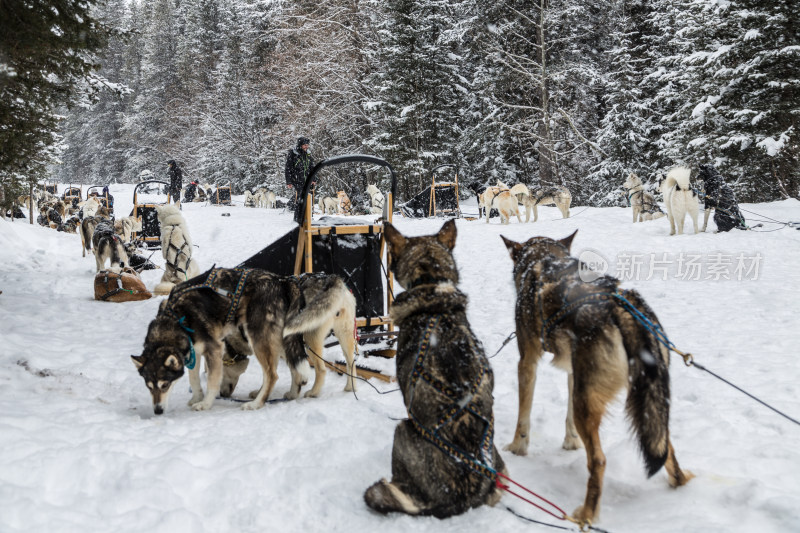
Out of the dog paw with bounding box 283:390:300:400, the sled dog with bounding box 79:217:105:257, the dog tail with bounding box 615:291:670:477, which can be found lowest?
the dog paw with bounding box 283:390:300:400

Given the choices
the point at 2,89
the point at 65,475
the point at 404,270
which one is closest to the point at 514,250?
the point at 404,270

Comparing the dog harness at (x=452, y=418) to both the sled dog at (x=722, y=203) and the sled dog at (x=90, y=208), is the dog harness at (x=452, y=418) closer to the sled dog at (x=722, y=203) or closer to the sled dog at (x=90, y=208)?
the sled dog at (x=722, y=203)

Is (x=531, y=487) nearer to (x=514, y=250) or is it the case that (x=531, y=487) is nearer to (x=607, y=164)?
(x=514, y=250)

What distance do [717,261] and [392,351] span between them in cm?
646

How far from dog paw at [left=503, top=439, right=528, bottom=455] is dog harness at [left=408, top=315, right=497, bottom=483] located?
0.84 meters

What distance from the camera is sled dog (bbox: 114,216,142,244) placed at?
457 inches

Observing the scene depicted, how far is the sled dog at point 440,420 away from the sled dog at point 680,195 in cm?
948

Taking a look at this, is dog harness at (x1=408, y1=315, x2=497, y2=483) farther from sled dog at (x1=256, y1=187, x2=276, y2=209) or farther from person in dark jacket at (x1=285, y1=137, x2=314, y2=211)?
sled dog at (x1=256, y1=187, x2=276, y2=209)

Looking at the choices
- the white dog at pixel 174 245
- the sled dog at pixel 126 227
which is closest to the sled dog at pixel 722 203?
the white dog at pixel 174 245

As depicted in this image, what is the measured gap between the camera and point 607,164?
21.7 meters

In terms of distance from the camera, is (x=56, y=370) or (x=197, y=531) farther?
(x=56, y=370)

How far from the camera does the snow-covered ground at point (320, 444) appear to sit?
2201 mm

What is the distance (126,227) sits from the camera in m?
11.7

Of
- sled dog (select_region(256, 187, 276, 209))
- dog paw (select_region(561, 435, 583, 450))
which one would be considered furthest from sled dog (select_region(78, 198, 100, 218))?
dog paw (select_region(561, 435, 583, 450))
